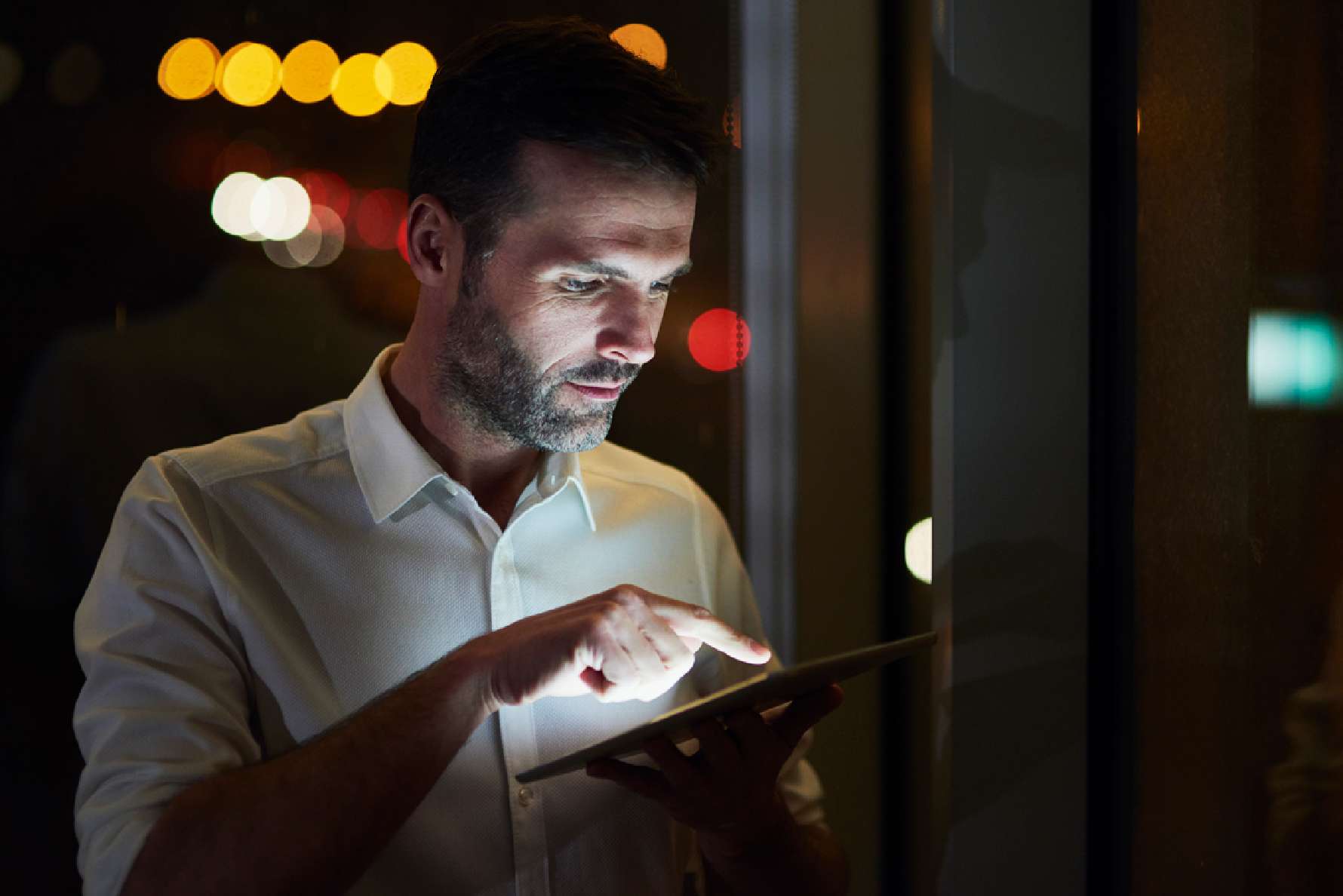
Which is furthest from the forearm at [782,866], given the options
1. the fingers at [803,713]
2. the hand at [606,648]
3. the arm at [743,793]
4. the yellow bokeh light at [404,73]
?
the yellow bokeh light at [404,73]

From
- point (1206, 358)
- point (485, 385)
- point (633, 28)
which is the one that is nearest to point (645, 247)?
point (485, 385)

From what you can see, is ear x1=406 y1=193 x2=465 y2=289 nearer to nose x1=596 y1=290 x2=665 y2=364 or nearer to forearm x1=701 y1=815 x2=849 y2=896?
nose x1=596 y1=290 x2=665 y2=364

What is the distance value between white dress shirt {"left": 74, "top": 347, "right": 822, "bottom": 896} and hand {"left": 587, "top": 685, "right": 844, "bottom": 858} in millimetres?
127

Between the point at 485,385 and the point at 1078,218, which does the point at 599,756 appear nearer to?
the point at 485,385

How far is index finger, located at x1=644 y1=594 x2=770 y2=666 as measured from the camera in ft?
2.63

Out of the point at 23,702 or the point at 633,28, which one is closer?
the point at 23,702

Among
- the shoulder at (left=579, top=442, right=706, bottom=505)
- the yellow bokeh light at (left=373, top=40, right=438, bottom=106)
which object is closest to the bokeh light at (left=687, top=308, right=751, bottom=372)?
the shoulder at (left=579, top=442, right=706, bottom=505)

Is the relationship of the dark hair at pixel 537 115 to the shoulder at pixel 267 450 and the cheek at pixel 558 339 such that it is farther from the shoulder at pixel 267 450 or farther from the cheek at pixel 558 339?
the shoulder at pixel 267 450

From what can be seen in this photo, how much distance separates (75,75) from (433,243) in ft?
1.13

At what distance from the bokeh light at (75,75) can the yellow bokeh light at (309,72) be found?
153 mm

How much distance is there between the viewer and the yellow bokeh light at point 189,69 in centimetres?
96

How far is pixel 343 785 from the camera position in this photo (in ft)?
2.52

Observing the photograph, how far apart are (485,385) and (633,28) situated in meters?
0.41

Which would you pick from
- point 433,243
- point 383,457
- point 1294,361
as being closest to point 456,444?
point 383,457
